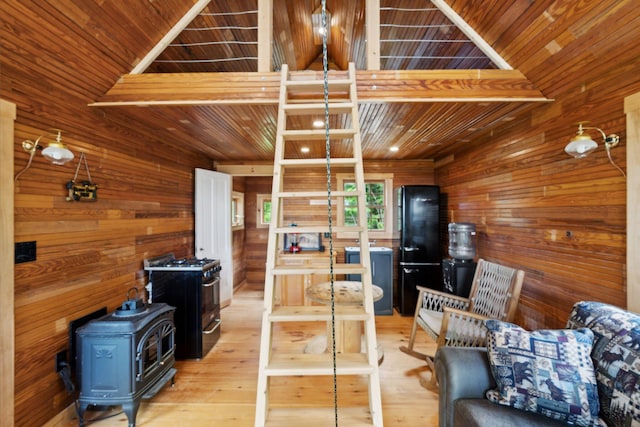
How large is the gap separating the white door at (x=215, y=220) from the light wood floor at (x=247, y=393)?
4.14 ft

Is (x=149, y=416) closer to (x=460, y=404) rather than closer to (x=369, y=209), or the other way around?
(x=460, y=404)

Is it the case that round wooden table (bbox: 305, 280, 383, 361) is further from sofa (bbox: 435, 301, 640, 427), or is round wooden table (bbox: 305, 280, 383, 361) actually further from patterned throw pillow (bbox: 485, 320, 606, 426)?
patterned throw pillow (bbox: 485, 320, 606, 426)

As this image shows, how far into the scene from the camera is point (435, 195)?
4.04m

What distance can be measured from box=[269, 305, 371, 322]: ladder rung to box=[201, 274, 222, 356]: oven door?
1733 millimetres

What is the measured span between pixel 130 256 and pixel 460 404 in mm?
2886

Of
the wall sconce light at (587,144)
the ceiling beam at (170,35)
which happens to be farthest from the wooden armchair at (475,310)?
the ceiling beam at (170,35)

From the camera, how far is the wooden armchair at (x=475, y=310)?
7.22 feet

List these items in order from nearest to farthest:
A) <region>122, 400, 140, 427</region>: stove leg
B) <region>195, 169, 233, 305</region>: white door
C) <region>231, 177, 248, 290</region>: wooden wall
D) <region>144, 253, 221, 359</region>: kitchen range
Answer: <region>122, 400, 140, 427</region>: stove leg → <region>144, 253, 221, 359</region>: kitchen range → <region>195, 169, 233, 305</region>: white door → <region>231, 177, 248, 290</region>: wooden wall

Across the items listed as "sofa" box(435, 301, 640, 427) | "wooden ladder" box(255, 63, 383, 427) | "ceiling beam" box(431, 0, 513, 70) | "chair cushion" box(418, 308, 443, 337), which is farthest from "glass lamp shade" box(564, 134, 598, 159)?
"chair cushion" box(418, 308, 443, 337)

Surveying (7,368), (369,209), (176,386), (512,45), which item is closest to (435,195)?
(369,209)

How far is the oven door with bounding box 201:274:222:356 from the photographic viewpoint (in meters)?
2.89

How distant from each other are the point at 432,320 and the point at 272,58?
277 cm

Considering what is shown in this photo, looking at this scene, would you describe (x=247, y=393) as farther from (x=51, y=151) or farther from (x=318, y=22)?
(x=318, y=22)

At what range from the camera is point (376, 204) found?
4797 mm
